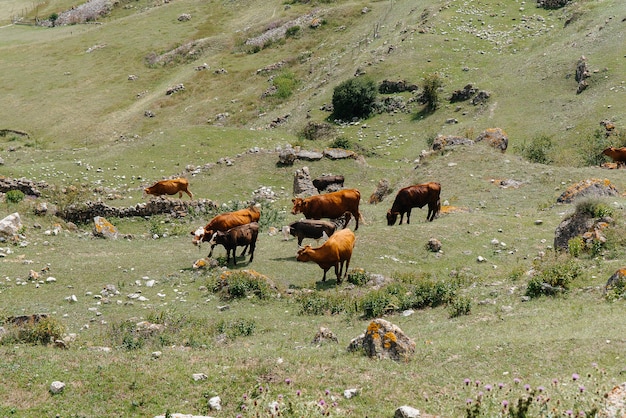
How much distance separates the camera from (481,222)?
24.8m

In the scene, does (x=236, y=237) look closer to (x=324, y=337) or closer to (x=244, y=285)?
(x=244, y=285)

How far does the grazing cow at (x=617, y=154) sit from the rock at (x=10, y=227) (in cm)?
3230

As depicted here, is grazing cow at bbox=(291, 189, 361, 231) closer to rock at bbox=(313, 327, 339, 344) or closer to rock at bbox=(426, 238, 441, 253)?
rock at bbox=(426, 238, 441, 253)

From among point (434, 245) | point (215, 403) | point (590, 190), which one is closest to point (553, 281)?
point (434, 245)

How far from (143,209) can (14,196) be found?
6.75m

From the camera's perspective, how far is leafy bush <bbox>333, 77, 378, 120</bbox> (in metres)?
52.2

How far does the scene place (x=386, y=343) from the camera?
1200 centimetres

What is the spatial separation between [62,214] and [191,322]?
17881 millimetres

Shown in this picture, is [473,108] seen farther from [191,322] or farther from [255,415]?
[255,415]

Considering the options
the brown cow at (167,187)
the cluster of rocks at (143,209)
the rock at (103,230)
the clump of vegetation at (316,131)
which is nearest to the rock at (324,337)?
the rock at (103,230)

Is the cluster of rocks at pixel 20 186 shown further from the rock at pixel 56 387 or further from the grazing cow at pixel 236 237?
the rock at pixel 56 387

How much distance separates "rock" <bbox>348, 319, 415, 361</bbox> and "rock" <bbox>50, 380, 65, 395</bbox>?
20.1 feet

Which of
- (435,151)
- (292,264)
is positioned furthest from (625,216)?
(435,151)

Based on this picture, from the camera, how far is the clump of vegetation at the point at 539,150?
3744cm
